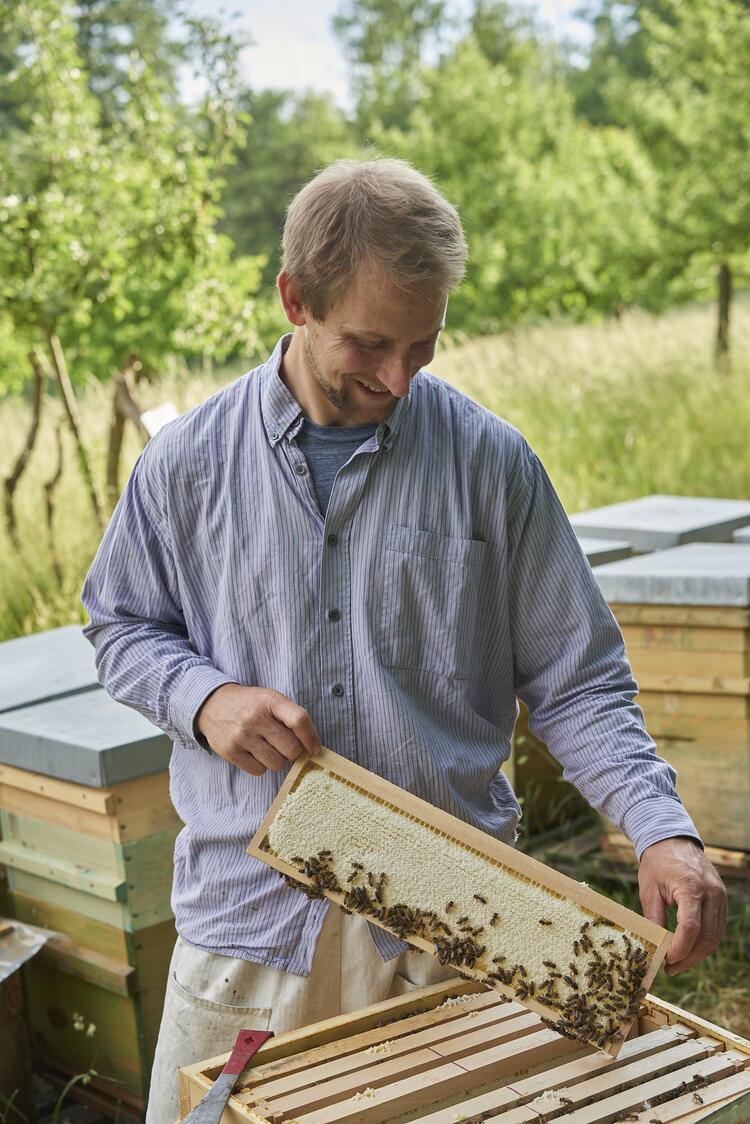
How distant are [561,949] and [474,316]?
18.5m

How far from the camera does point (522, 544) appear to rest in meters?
2.04

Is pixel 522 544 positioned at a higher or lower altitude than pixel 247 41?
lower

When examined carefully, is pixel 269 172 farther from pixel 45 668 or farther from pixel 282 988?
pixel 282 988

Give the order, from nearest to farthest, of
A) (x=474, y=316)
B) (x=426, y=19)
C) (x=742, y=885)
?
(x=742, y=885) < (x=474, y=316) < (x=426, y=19)

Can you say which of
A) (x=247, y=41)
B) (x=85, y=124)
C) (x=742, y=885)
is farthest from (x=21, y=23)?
(x=742, y=885)

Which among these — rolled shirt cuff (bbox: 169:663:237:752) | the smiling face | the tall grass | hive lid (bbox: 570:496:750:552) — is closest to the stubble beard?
the smiling face

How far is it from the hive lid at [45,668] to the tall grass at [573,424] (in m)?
2.10

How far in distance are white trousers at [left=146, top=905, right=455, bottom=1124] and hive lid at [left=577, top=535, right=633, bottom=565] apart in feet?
8.75

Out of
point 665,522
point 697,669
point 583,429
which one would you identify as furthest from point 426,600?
point 583,429

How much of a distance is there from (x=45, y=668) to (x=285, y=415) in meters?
1.87

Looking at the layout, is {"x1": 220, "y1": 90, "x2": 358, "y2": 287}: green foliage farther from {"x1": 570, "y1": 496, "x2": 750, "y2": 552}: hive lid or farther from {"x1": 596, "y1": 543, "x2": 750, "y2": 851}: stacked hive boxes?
{"x1": 596, "y1": 543, "x2": 750, "y2": 851}: stacked hive boxes

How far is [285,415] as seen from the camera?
201 cm

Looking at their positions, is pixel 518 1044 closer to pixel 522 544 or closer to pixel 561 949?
pixel 561 949

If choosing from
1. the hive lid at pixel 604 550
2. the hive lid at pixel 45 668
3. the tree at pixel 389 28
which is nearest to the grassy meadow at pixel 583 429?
the hive lid at pixel 604 550
